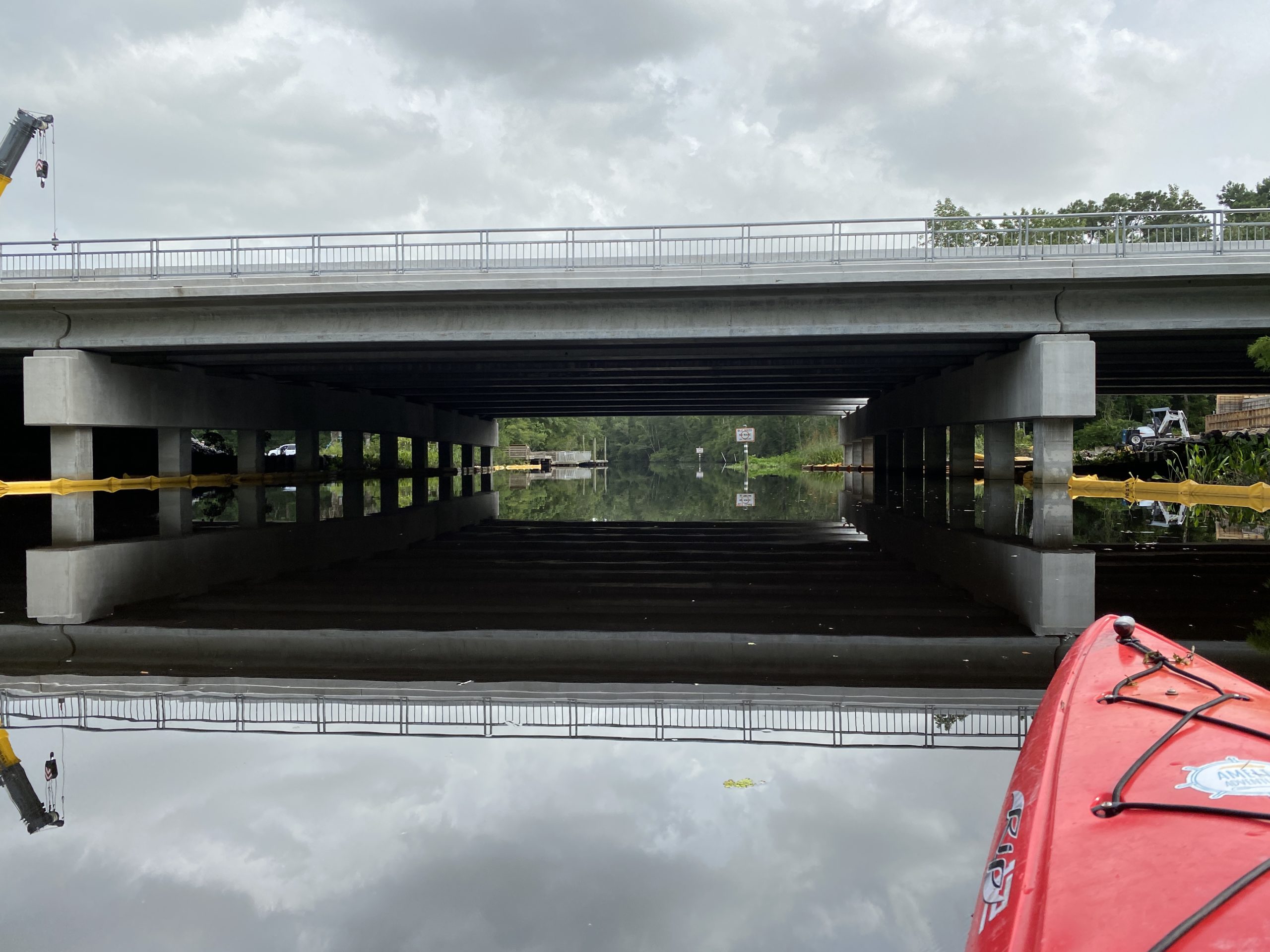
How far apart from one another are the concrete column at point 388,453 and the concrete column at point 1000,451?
32.7m

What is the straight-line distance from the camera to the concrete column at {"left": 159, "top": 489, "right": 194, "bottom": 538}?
69.9 feet

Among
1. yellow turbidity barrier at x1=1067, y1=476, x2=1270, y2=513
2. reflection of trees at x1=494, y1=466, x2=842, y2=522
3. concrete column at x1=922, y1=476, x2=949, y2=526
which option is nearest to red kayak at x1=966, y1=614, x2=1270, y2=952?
concrete column at x1=922, y1=476, x2=949, y2=526

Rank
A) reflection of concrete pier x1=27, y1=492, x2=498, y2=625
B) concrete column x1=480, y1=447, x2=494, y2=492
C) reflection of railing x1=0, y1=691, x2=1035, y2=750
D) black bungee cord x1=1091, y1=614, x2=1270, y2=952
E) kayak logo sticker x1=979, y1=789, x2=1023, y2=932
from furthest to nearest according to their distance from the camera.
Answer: concrete column x1=480, y1=447, x2=494, y2=492 → reflection of concrete pier x1=27, y1=492, x2=498, y2=625 → reflection of railing x1=0, y1=691, x2=1035, y2=750 → kayak logo sticker x1=979, y1=789, x2=1023, y2=932 → black bungee cord x1=1091, y1=614, x2=1270, y2=952

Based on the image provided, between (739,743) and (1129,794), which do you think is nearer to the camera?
(1129,794)

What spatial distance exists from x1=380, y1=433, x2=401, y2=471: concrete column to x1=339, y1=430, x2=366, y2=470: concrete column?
6.17 m

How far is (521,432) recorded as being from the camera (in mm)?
112188

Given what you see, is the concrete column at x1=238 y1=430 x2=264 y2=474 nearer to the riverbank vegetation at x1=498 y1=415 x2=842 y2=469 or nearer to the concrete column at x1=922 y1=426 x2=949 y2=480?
the concrete column at x1=922 y1=426 x2=949 y2=480

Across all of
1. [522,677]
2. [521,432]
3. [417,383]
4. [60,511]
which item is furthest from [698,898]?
[521,432]

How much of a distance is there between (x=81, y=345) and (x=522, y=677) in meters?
23.5

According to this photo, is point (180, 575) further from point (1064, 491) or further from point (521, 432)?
point (521, 432)

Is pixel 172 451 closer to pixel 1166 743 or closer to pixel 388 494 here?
pixel 388 494

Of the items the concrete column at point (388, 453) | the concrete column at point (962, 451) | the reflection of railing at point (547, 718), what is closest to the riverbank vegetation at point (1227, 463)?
the concrete column at point (962, 451)

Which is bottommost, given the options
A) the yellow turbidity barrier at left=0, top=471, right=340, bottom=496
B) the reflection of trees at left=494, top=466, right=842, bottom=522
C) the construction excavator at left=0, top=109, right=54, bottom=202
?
the reflection of trees at left=494, top=466, right=842, bottom=522

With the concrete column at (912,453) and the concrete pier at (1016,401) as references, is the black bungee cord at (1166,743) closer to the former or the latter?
the concrete pier at (1016,401)
